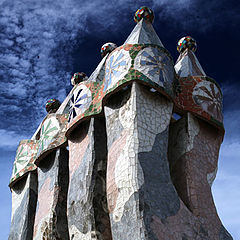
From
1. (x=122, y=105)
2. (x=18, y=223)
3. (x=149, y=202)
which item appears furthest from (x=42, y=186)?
(x=149, y=202)

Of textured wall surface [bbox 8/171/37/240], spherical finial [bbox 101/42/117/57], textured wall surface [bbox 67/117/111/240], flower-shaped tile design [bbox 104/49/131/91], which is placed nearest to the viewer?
textured wall surface [bbox 67/117/111/240]

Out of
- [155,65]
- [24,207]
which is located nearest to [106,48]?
[155,65]

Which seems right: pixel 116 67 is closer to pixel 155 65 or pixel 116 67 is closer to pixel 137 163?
pixel 155 65

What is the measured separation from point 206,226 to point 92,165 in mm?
2021

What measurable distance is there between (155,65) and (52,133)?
275 cm

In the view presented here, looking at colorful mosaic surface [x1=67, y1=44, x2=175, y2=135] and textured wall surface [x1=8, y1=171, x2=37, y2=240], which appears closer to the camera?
colorful mosaic surface [x1=67, y1=44, x2=175, y2=135]

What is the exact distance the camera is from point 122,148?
6.50 m

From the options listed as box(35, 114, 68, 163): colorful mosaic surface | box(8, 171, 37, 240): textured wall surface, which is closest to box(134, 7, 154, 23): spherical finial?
box(35, 114, 68, 163): colorful mosaic surface

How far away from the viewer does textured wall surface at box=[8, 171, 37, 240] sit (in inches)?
343

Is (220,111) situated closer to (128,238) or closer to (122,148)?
(122,148)

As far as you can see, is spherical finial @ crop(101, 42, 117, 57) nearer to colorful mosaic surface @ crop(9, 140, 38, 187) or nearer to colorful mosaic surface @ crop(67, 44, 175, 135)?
colorful mosaic surface @ crop(67, 44, 175, 135)

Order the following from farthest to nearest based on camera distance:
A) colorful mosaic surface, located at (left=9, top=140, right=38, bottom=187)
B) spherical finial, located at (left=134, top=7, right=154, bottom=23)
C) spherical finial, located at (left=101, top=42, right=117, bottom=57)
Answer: colorful mosaic surface, located at (left=9, top=140, right=38, bottom=187) → spherical finial, located at (left=101, top=42, right=117, bottom=57) → spherical finial, located at (left=134, top=7, right=154, bottom=23)

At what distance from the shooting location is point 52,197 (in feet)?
26.4

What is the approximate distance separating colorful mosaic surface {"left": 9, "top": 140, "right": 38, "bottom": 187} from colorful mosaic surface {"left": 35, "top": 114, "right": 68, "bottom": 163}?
68 cm
